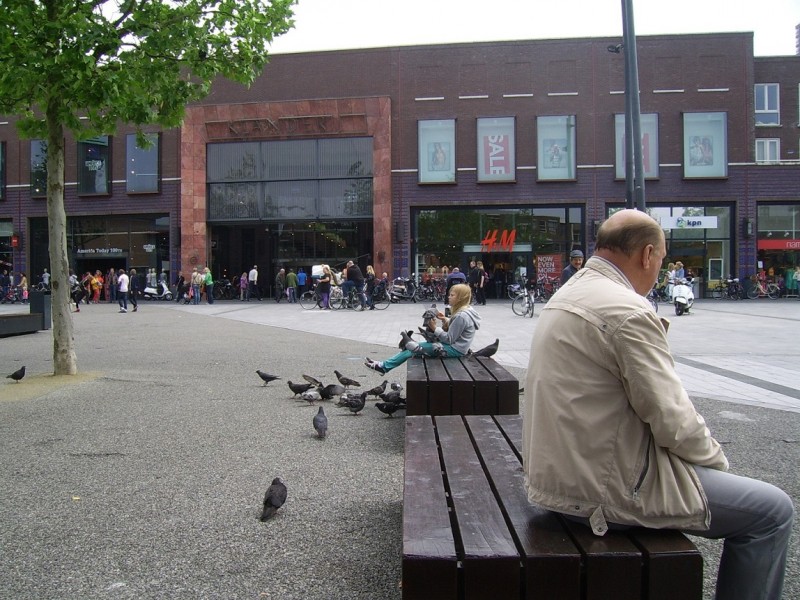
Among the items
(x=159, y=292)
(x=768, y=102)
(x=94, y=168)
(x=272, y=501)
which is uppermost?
(x=768, y=102)

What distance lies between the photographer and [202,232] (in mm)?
34719

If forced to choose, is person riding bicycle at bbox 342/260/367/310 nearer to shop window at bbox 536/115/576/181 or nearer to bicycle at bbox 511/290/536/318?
bicycle at bbox 511/290/536/318

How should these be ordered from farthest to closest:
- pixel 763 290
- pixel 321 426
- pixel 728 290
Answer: pixel 763 290 → pixel 728 290 → pixel 321 426

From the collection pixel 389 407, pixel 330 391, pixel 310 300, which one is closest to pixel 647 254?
pixel 389 407

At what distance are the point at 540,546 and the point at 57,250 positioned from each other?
8015 mm

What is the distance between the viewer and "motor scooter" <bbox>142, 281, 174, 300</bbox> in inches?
1389

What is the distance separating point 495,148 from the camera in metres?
32.9

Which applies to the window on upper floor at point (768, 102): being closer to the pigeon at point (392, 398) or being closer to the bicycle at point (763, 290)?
the bicycle at point (763, 290)

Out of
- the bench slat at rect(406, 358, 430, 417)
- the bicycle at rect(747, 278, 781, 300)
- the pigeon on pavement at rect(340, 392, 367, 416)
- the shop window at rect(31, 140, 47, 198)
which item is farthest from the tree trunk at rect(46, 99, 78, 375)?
the shop window at rect(31, 140, 47, 198)

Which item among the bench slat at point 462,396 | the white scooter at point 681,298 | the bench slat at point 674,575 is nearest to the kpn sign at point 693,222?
the white scooter at point 681,298

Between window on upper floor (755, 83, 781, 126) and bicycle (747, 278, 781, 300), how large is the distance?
10218 mm

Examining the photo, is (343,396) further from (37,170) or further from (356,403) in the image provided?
(37,170)

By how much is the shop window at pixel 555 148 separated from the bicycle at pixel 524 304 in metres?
12.8

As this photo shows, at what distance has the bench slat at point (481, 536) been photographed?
2.09m
